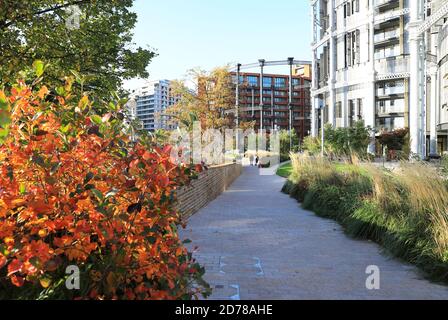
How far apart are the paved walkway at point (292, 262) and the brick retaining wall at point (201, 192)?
0.39 metres

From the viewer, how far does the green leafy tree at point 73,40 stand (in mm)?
8789

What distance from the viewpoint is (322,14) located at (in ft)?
185

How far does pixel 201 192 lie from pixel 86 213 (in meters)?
8.44

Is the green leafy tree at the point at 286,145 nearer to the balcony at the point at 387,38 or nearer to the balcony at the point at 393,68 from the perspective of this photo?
the balcony at the point at 393,68

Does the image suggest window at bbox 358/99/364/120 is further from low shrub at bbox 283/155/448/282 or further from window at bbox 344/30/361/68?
low shrub at bbox 283/155/448/282

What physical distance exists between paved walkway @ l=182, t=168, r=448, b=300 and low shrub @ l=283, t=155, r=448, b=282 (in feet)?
0.77

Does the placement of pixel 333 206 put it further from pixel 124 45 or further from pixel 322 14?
pixel 322 14

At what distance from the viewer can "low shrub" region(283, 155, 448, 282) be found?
5.24 m

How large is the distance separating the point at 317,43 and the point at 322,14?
3.68 m

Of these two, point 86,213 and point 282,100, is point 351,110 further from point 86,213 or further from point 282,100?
point 282,100

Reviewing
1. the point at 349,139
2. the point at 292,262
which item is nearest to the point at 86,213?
the point at 292,262
